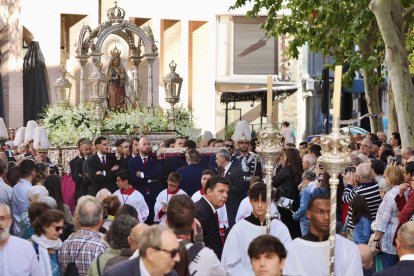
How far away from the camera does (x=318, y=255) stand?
423 inches

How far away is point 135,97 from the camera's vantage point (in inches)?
1358

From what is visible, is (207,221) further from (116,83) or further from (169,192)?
(116,83)

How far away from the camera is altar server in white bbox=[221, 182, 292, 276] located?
1175cm

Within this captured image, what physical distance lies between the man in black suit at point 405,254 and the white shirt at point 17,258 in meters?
2.90

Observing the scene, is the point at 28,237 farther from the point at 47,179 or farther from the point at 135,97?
the point at 135,97

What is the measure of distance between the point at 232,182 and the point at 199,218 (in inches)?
234

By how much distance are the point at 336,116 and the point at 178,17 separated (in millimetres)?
41162

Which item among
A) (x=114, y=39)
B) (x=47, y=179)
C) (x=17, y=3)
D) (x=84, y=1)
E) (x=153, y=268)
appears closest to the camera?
(x=153, y=268)

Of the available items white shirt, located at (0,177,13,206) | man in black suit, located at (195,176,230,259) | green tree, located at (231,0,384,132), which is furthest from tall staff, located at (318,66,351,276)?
green tree, located at (231,0,384,132)

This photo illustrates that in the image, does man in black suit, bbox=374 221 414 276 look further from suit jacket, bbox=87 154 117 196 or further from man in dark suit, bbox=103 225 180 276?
suit jacket, bbox=87 154 117 196

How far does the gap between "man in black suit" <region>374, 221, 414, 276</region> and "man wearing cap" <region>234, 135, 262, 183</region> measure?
940 centimetres

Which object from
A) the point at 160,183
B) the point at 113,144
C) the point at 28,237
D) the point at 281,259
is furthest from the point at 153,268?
the point at 113,144

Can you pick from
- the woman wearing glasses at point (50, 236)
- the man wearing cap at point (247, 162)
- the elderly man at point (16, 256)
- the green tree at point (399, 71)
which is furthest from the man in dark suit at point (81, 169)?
the elderly man at point (16, 256)

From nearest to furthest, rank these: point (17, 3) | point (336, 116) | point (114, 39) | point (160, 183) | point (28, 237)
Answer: point (336, 116)
point (28, 237)
point (160, 183)
point (114, 39)
point (17, 3)
